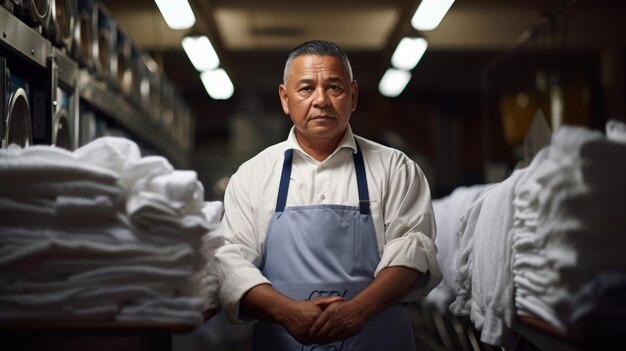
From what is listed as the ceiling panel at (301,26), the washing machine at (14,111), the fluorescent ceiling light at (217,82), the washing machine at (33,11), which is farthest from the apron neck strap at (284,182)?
the ceiling panel at (301,26)

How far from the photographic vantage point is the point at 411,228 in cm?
257

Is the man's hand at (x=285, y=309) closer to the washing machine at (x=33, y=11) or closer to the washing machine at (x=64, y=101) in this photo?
the washing machine at (x=33, y=11)

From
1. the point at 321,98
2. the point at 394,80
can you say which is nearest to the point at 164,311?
the point at 321,98

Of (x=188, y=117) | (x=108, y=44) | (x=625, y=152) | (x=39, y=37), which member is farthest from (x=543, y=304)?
(x=188, y=117)

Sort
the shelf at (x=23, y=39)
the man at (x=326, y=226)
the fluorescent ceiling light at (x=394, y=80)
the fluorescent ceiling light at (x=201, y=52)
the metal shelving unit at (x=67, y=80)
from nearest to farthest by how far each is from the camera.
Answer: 1. the man at (x=326, y=226)
2. the shelf at (x=23, y=39)
3. the metal shelving unit at (x=67, y=80)
4. the fluorescent ceiling light at (x=201, y=52)
5. the fluorescent ceiling light at (x=394, y=80)

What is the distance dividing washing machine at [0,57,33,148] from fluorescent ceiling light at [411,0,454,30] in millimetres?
2525

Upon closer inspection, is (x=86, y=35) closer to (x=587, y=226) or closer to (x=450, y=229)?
(x=450, y=229)

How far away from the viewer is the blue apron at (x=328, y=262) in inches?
99.7

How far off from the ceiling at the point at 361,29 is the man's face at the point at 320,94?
339 centimetres

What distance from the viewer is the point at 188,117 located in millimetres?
10141

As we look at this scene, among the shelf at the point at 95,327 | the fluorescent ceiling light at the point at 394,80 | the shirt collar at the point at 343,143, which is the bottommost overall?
the shelf at the point at 95,327

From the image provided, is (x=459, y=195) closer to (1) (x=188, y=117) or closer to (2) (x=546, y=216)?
(2) (x=546, y=216)

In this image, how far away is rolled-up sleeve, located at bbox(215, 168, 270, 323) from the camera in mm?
2391

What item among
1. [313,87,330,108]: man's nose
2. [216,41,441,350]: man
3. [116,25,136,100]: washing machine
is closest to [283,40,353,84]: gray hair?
[216,41,441,350]: man
